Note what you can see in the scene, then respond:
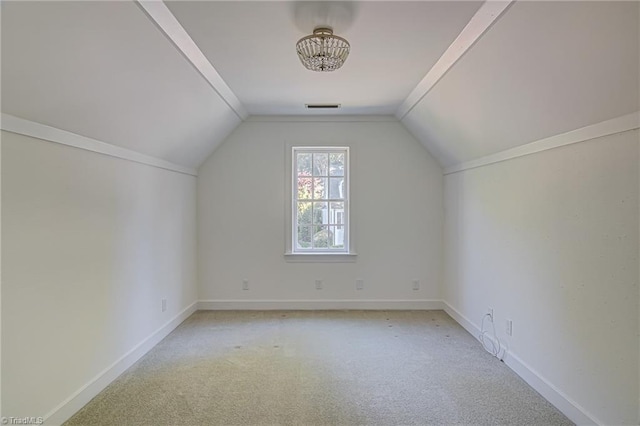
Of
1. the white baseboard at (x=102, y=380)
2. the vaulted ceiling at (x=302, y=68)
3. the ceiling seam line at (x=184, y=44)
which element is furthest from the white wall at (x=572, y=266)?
the white baseboard at (x=102, y=380)

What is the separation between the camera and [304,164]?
482 centimetres

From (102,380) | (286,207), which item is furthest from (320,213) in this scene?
(102,380)

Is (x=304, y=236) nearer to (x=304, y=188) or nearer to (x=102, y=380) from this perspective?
(x=304, y=188)

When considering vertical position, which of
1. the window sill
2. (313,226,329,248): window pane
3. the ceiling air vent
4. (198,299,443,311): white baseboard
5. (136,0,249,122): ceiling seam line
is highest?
the ceiling air vent

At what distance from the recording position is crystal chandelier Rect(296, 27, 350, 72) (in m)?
2.25

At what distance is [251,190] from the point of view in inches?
184

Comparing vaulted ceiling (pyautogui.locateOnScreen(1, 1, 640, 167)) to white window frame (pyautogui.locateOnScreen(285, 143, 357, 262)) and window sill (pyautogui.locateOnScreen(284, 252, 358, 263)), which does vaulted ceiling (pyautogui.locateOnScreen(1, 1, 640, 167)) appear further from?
window sill (pyautogui.locateOnScreen(284, 252, 358, 263))

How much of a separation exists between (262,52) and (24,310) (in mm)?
2171

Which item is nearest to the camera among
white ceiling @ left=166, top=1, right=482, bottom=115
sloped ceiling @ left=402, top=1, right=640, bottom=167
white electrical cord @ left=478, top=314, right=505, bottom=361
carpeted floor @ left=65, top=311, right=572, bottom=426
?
sloped ceiling @ left=402, top=1, right=640, bottom=167

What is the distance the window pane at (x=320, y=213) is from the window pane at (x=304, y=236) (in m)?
0.14

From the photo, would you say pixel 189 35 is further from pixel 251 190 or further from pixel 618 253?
pixel 618 253

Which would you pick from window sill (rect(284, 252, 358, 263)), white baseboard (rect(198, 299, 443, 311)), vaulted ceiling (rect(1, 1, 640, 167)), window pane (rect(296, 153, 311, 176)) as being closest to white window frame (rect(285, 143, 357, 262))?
window sill (rect(284, 252, 358, 263))

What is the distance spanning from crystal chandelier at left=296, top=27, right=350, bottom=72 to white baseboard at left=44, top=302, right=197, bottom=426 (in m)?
2.63

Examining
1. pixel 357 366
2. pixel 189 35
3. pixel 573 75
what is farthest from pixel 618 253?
pixel 189 35
